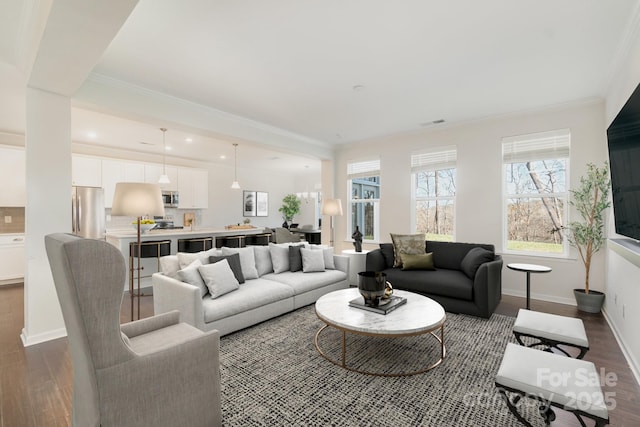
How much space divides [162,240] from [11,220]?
3.29 meters

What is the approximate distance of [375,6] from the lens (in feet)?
7.15

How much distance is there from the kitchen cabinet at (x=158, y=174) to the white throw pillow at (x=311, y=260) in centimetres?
444

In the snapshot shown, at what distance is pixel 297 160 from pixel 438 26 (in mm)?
5932

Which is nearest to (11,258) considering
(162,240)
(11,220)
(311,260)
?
(11,220)

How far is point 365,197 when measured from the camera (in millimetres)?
6492

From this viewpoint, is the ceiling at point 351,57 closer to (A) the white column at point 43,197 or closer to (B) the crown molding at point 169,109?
(B) the crown molding at point 169,109

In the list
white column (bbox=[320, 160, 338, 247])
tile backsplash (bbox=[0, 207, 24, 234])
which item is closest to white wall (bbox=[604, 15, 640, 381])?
white column (bbox=[320, 160, 338, 247])

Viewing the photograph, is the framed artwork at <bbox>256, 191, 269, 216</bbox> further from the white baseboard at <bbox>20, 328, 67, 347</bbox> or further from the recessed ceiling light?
the white baseboard at <bbox>20, 328, 67, 347</bbox>

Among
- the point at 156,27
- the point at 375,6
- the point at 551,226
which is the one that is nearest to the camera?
the point at 375,6

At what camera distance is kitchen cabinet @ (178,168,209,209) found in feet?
25.3

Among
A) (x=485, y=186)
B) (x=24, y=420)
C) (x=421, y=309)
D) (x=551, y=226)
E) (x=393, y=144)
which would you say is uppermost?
(x=393, y=144)

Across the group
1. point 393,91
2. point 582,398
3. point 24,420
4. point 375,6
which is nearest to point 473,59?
point 393,91

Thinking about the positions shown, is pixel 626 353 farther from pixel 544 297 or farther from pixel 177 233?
pixel 177 233

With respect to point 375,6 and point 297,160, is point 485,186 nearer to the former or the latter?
point 375,6
